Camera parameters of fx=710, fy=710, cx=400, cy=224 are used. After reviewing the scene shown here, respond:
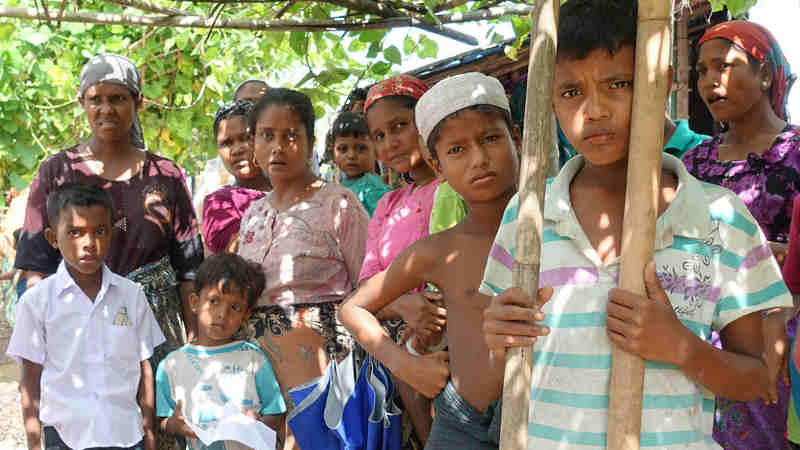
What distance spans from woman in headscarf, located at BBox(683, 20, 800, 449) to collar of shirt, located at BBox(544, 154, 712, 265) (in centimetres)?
108

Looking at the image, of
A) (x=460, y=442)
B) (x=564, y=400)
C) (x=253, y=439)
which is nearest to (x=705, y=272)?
(x=564, y=400)

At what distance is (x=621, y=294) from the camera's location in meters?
1.39

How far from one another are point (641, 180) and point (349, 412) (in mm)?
1387

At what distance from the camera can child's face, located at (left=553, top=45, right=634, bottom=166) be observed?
1.58 metres

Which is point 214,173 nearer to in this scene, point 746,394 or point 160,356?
point 160,356

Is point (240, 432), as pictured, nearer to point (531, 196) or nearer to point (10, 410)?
point (531, 196)

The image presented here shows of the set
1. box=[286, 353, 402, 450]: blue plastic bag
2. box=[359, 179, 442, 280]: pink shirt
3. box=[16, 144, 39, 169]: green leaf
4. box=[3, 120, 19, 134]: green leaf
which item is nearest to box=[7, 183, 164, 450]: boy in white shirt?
box=[286, 353, 402, 450]: blue plastic bag

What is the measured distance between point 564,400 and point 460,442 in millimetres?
448

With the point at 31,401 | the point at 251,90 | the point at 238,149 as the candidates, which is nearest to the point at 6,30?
the point at 251,90

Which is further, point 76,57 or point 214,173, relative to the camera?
point 214,173

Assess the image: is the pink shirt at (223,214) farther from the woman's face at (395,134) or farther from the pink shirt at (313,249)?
the woman's face at (395,134)

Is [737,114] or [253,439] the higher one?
[737,114]

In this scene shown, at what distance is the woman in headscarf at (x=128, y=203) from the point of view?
324 centimetres

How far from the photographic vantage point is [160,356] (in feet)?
10.7
